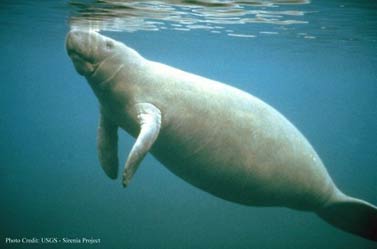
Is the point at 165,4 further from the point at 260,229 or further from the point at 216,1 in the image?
the point at 260,229

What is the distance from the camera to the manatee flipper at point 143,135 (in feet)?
17.6

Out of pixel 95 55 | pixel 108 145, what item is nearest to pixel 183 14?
pixel 108 145

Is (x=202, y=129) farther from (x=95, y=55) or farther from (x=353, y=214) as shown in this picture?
(x=353, y=214)

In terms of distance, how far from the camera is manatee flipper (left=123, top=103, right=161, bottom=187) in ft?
17.6

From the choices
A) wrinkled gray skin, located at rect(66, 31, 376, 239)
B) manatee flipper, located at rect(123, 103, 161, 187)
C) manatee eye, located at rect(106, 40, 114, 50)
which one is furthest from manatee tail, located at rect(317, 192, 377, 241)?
manatee eye, located at rect(106, 40, 114, 50)

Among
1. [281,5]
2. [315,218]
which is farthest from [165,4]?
[315,218]

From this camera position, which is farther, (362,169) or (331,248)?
(362,169)

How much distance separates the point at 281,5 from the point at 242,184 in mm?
6858

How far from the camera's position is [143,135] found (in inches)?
218

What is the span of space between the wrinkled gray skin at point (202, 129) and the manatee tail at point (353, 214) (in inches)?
1.6

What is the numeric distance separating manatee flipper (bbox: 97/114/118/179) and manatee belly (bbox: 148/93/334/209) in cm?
97

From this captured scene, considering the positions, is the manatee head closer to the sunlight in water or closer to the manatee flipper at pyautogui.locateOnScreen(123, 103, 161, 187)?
the manatee flipper at pyautogui.locateOnScreen(123, 103, 161, 187)

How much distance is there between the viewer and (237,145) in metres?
6.64

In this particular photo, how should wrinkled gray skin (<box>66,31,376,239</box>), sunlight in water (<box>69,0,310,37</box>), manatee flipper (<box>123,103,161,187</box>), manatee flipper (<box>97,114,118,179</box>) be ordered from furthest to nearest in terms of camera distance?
sunlight in water (<box>69,0,310,37</box>) < manatee flipper (<box>97,114,118,179</box>) < wrinkled gray skin (<box>66,31,376,239</box>) < manatee flipper (<box>123,103,161,187</box>)
